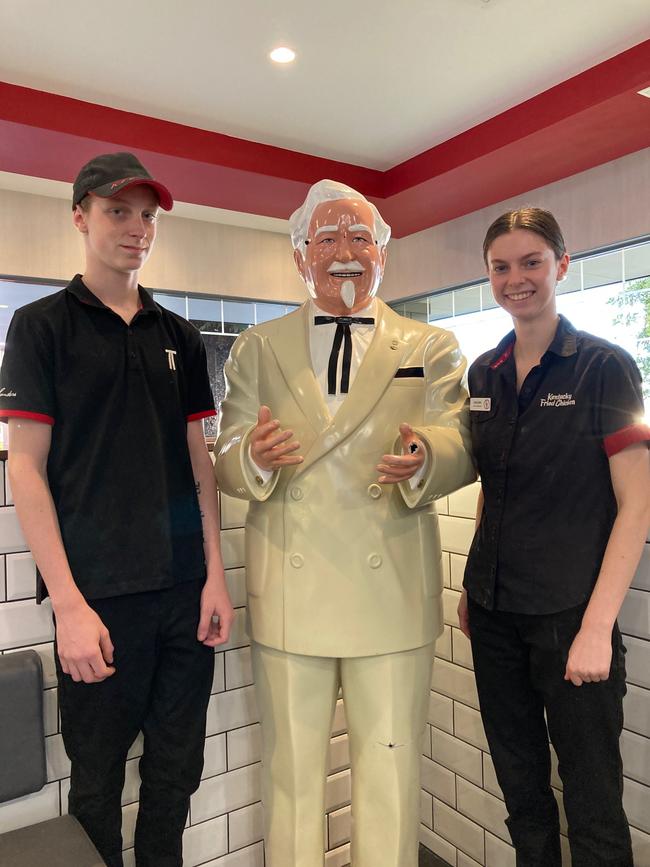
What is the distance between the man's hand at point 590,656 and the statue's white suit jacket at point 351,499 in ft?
0.97

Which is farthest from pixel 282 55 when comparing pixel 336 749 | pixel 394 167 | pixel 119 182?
pixel 336 749

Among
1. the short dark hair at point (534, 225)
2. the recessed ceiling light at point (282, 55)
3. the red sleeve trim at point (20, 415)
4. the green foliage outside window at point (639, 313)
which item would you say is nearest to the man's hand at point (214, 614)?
the red sleeve trim at point (20, 415)

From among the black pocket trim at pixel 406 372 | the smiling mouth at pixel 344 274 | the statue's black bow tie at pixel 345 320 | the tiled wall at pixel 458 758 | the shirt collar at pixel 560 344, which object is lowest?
the tiled wall at pixel 458 758

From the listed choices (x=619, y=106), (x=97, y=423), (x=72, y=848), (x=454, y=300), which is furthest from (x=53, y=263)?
(x=72, y=848)

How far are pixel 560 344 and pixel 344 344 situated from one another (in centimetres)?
43

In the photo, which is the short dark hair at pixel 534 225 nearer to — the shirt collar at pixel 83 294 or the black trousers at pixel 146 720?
the shirt collar at pixel 83 294

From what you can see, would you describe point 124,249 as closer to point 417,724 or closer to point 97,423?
point 97,423

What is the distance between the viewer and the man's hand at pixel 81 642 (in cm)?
109

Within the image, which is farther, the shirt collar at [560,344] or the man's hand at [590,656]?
the shirt collar at [560,344]

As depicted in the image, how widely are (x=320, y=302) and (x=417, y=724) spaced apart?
0.89m

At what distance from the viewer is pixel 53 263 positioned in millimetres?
4633

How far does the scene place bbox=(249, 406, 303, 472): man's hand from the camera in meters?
1.23

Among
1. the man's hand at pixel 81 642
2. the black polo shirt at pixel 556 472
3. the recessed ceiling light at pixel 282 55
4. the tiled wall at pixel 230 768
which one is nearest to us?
the man's hand at pixel 81 642

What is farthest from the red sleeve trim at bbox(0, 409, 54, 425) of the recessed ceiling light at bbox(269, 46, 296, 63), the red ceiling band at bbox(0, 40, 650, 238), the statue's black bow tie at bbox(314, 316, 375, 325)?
the red ceiling band at bbox(0, 40, 650, 238)
